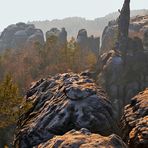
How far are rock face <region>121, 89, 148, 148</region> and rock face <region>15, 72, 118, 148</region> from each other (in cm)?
153

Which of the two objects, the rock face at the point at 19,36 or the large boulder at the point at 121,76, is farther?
the rock face at the point at 19,36

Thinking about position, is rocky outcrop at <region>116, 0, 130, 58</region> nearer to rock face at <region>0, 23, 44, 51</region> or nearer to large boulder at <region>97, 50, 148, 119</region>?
large boulder at <region>97, 50, 148, 119</region>

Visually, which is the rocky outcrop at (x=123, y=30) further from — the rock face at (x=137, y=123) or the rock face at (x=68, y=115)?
the rock face at (x=137, y=123)

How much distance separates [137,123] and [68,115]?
5800mm

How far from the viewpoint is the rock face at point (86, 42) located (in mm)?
125125

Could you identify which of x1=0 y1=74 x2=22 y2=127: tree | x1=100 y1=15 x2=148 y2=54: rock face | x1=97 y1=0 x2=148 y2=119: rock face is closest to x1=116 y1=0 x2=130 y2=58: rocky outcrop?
x1=97 y1=0 x2=148 y2=119: rock face

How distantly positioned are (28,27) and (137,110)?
131 m

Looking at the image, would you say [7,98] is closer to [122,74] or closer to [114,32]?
[122,74]

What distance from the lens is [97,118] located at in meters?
26.6

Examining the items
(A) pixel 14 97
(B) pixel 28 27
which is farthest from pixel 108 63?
(B) pixel 28 27

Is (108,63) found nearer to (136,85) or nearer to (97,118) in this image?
(136,85)

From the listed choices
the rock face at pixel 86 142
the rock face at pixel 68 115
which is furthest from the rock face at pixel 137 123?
the rock face at pixel 86 142

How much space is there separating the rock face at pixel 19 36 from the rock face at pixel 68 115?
353 feet

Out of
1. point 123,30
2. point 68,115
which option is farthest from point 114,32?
point 68,115
